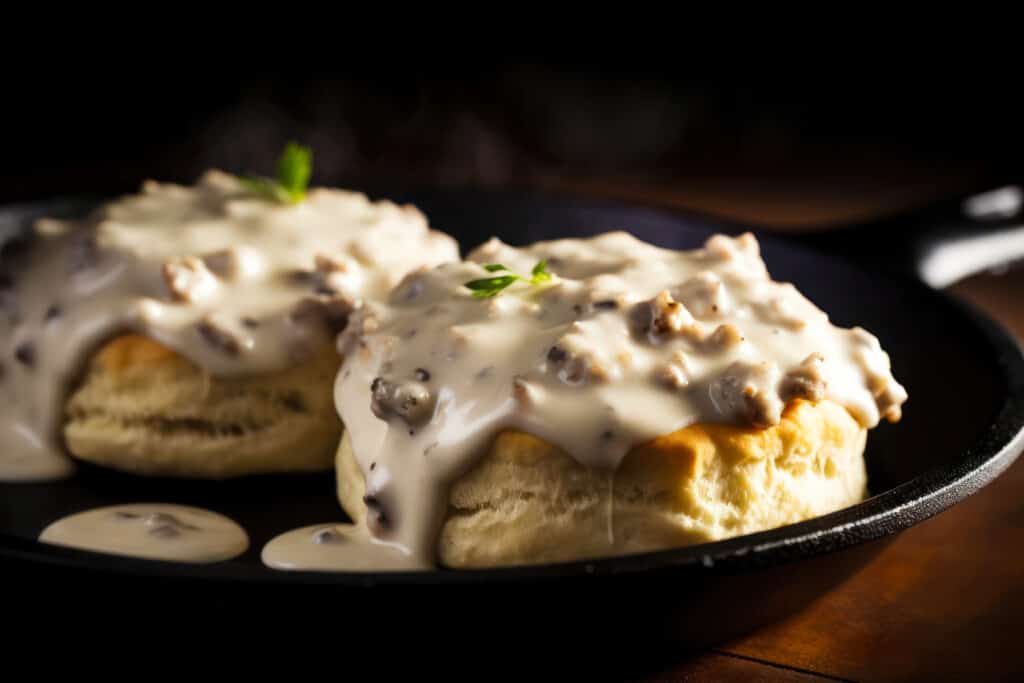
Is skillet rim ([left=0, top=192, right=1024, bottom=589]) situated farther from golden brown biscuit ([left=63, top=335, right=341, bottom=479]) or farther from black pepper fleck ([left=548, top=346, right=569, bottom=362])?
golden brown biscuit ([left=63, top=335, right=341, bottom=479])

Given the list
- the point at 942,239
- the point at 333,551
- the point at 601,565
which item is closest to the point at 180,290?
the point at 333,551

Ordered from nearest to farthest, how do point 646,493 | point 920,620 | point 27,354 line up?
point 646,493 → point 920,620 → point 27,354

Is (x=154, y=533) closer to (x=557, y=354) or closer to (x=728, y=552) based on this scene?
(x=557, y=354)

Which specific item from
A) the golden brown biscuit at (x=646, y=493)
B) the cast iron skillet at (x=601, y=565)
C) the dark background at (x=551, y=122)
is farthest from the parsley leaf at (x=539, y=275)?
the dark background at (x=551, y=122)

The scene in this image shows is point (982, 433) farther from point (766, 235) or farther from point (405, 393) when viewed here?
point (766, 235)

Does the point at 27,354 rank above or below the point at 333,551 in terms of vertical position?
above

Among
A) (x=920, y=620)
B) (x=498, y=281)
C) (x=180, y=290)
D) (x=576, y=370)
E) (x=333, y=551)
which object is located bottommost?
(x=920, y=620)

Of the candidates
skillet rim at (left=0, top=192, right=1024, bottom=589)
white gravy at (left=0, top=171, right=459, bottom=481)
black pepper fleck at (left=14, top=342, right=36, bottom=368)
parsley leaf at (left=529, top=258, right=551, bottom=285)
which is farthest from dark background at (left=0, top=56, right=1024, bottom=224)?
skillet rim at (left=0, top=192, right=1024, bottom=589)
